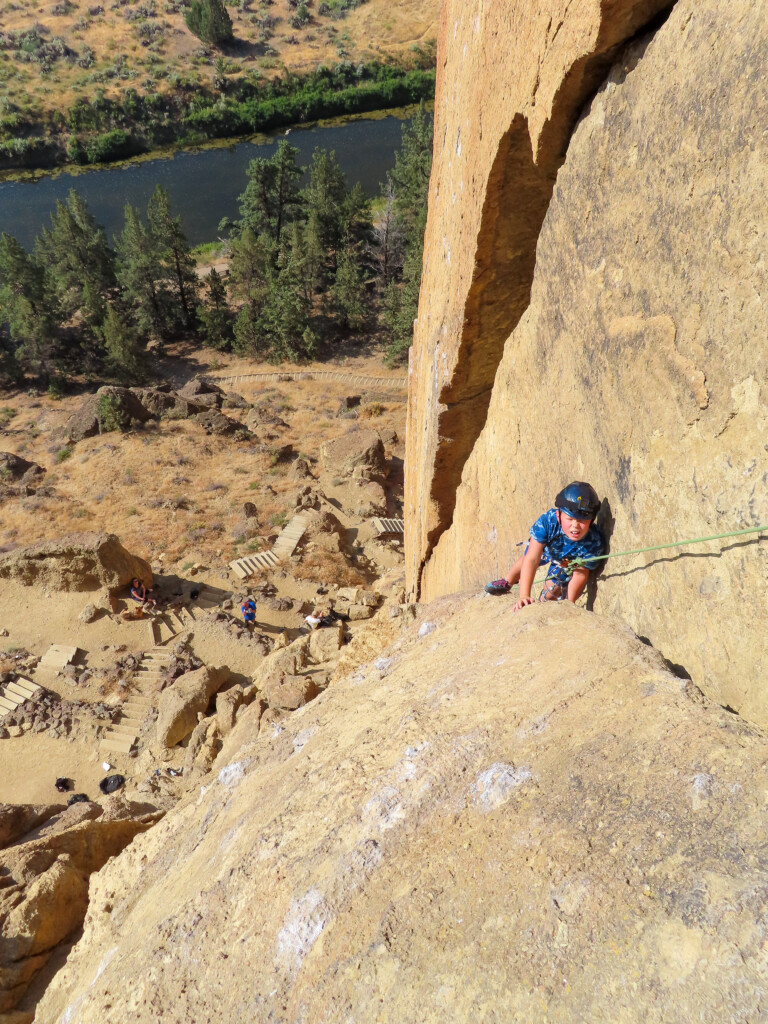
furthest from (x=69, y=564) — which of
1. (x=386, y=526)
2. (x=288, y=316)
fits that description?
(x=288, y=316)

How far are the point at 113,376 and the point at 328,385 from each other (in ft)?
47.7

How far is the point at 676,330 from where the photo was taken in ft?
12.2

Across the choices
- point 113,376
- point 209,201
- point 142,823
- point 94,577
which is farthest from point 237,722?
point 209,201

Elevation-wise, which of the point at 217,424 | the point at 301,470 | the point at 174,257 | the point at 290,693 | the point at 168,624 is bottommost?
the point at 168,624

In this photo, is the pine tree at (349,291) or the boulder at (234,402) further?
the pine tree at (349,291)

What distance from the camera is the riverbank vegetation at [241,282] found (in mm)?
39625

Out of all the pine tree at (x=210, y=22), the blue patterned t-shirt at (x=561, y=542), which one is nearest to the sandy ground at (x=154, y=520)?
the blue patterned t-shirt at (x=561, y=542)

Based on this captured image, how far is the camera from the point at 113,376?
136 feet

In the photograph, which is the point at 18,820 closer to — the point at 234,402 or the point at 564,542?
the point at 564,542

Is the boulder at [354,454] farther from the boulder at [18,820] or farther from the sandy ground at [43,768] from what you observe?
the boulder at [18,820]

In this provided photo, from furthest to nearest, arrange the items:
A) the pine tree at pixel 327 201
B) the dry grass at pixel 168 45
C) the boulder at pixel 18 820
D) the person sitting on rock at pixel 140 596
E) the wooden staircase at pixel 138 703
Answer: the dry grass at pixel 168 45, the pine tree at pixel 327 201, the person sitting on rock at pixel 140 596, the wooden staircase at pixel 138 703, the boulder at pixel 18 820

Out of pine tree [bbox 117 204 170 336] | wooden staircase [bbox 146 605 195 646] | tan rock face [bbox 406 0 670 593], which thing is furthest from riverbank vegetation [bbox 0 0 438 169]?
tan rock face [bbox 406 0 670 593]

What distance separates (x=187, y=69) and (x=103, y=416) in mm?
67918

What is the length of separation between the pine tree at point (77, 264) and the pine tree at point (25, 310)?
4.12ft
